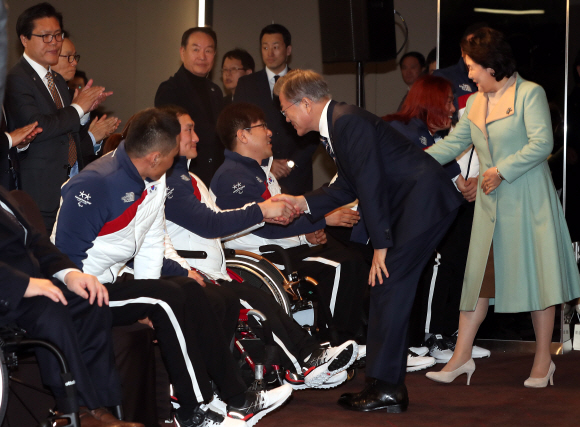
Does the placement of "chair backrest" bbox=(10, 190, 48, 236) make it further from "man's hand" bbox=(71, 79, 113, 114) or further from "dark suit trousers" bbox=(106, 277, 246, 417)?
"man's hand" bbox=(71, 79, 113, 114)

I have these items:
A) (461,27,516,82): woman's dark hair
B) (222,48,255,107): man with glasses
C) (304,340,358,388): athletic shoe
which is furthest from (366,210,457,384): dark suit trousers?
(222,48,255,107): man with glasses

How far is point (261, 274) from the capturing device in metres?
3.38

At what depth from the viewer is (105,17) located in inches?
232

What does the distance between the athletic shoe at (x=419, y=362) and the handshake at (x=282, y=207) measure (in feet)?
3.55

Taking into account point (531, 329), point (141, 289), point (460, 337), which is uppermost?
point (141, 289)

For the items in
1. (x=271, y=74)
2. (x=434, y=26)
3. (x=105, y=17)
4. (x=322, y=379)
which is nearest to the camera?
(x=322, y=379)

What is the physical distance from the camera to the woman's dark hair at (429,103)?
3.90 m

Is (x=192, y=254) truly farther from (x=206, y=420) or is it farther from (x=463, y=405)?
(x=463, y=405)

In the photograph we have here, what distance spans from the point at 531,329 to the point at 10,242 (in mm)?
3306

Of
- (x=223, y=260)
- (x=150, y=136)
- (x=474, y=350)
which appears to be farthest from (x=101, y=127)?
(x=474, y=350)

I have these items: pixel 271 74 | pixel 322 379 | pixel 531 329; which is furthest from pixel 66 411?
pixel 271 74

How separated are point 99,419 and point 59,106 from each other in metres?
2.19

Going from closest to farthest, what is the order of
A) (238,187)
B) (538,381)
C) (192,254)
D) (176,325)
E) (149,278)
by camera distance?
(176,325), (149,278), (192,254), (538,381), (238,187)

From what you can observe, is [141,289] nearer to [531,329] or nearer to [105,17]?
[531,329]
